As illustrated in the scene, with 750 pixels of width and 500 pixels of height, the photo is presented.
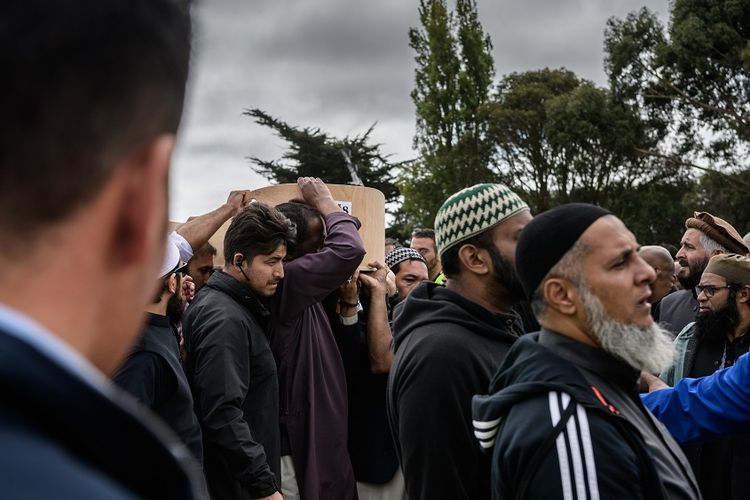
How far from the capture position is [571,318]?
258cm

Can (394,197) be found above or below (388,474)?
above

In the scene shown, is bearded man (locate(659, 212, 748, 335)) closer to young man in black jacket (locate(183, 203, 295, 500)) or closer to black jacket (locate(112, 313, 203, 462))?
young man in black jacket (locate(183, 203, 295, 500))

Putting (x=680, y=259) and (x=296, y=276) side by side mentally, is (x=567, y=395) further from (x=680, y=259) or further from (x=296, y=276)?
(x=680, y=259)

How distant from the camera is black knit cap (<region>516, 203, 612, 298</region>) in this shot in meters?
2.57

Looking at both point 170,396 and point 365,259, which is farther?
point 365,259

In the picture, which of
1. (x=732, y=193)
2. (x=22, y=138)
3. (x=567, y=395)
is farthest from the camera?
(x=732, y=193)

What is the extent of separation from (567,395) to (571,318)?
0.40 m

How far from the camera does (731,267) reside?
5.07 meters

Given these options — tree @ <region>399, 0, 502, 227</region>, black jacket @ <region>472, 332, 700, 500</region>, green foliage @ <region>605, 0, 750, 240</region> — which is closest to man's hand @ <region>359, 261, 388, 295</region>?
black jacket @ <region>472, 332, 700, 500</region>

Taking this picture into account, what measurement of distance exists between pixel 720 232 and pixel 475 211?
3534mm

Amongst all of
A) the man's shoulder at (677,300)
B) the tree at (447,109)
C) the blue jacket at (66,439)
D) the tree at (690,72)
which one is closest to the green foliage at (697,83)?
the tree at (690,72)

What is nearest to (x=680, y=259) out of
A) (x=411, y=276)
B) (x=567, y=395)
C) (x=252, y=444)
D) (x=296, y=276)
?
(x=411, y=276)

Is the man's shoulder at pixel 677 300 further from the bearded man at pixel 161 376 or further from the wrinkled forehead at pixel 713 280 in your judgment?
the bearded man at pixel 161 376

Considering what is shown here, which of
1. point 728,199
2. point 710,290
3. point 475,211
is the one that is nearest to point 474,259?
point 475,211
